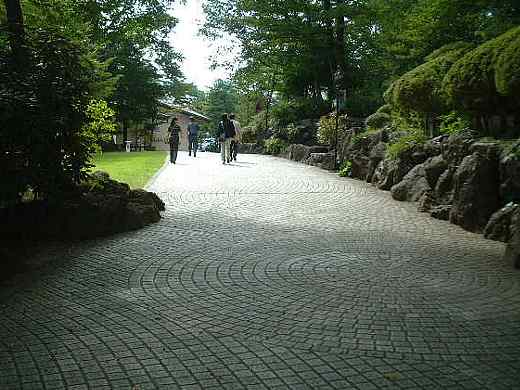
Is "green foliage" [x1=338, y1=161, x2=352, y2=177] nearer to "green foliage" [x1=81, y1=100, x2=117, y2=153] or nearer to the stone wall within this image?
the stone wall

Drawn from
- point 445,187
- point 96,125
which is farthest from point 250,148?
point 96,125

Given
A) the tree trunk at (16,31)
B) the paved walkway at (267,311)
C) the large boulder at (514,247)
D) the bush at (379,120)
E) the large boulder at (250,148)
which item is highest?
the tree trunk at (16,31)

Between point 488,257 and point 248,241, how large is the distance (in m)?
3.50

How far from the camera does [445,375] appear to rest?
11.7 ft

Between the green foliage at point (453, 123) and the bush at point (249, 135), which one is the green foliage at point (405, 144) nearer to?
the green foliage at point (453, 123)

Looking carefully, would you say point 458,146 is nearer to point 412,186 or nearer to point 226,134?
point 412,186

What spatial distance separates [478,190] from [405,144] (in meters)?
4.50

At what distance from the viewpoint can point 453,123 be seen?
12086mm

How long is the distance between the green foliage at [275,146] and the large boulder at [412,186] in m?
12.9

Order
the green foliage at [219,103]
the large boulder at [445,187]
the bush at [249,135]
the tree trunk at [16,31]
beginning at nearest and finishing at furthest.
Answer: the tree trunk at [16,31] → the large boulder at [445,187] → the bush at [249,135] → the green foliage at [219,103]

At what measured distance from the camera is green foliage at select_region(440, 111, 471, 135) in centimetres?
1164

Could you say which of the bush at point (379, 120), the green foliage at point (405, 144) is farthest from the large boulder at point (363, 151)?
the green foliage at point (405, 144)

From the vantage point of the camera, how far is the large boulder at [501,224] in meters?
7.76

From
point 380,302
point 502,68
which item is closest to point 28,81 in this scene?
point 380,302
